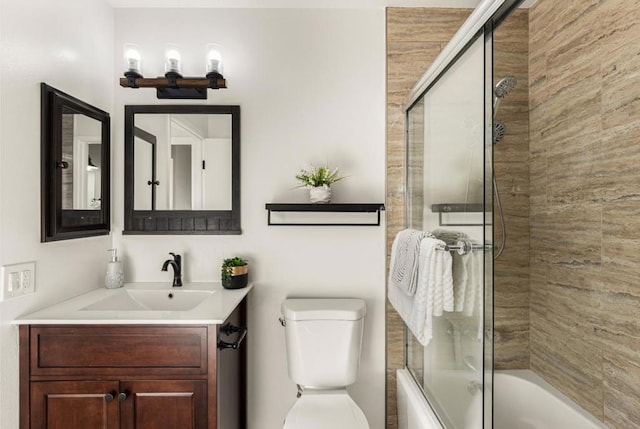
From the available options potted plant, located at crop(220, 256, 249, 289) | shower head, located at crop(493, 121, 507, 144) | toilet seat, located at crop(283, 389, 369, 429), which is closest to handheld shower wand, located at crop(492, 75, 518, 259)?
shower head, located at crop(493, 121, 507, 144)

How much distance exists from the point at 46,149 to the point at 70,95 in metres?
0.32

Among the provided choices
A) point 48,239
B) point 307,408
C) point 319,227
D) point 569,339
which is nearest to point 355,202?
point 319,227

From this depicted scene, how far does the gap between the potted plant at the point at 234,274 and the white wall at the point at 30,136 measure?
0.65 metres

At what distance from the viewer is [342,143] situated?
6.90ft

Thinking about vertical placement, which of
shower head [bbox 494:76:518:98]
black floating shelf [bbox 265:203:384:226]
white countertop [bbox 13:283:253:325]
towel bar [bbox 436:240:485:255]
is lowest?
white countertop [bbox 13:283:253:325]

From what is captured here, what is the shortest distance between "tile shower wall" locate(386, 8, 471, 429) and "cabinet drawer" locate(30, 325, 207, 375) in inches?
42.0

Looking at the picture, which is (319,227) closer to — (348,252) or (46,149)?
(348,252)

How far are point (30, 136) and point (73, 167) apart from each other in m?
0.25

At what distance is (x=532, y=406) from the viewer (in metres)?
1.75

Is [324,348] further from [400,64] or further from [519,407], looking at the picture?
[400,64]

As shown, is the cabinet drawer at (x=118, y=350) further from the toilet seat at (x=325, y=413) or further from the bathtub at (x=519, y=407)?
the bathtub at (x=519, y=407)

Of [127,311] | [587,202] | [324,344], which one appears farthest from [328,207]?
[587,202]

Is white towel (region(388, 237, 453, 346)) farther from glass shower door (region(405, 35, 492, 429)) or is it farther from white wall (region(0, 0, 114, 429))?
white wall (region(0, 0, 114, 429))

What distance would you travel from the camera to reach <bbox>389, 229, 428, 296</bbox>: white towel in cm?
150
